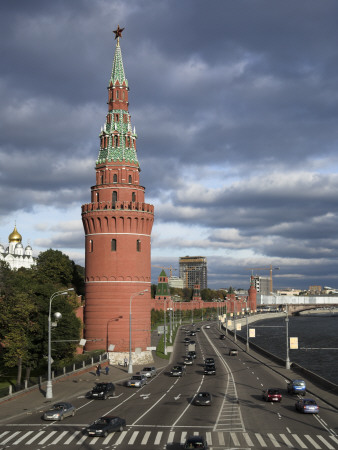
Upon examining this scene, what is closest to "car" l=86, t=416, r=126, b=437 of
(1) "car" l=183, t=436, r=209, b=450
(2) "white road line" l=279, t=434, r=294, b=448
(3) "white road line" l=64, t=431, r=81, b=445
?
(3) "white road line" l=64, t=431, r=81, b=445

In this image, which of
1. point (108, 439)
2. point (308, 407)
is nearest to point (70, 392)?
point (108, 439)

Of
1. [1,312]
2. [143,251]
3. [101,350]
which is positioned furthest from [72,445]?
[143,251]

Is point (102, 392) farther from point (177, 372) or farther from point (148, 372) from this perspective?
point (177, 372)

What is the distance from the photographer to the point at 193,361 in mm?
86812

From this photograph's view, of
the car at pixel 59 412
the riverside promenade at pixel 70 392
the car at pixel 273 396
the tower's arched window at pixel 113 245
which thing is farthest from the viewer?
the tower's arched window at pixel 113 245

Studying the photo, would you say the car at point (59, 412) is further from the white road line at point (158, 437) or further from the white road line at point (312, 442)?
the white road line at point (312, 442)

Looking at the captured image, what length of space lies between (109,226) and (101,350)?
1900 centimetres

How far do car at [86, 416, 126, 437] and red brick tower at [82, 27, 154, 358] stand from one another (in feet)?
136

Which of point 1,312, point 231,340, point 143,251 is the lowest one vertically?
point 231,340

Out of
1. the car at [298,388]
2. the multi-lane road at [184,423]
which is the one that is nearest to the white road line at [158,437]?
the multi-lane road at [184,423]

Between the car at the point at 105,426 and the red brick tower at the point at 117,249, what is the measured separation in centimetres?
4130

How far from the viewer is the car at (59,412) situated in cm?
4134

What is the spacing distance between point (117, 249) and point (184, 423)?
4434 cm

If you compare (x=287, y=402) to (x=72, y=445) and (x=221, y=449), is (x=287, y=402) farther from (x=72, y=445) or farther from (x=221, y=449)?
(x=72, y=445)
